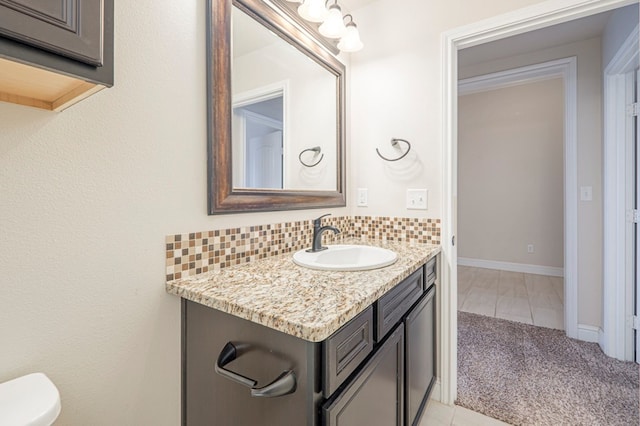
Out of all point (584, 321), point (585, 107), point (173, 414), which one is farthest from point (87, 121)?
point (584, 321)

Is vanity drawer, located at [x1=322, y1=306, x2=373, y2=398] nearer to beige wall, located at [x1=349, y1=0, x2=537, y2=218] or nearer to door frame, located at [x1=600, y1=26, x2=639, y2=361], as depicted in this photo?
beige wall, located at [x1=349, y1=0, x2=537, y2=218]

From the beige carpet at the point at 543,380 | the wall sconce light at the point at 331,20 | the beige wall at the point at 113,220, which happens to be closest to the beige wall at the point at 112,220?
the beige wall at the point at 113,220

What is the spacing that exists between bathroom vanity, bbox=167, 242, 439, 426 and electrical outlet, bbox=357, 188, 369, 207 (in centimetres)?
77

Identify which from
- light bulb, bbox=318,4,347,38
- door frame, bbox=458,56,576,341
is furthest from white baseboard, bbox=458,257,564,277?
light bulb, bbox=318,4,347,38

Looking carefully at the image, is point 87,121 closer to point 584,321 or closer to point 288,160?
point 288,160

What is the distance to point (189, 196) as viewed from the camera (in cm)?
102

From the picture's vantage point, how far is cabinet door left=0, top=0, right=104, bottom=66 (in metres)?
0.45

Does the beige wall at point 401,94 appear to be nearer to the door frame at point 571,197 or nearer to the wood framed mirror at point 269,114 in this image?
the wood framed mirror at point 269,114

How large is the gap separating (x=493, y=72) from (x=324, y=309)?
337 centimetres

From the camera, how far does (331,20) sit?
5.02 feet

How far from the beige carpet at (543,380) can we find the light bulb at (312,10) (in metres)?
2.20

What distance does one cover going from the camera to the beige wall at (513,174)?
3947 millimetres

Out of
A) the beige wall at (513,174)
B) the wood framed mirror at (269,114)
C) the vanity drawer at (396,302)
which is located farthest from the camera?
the beige wall at (513,174)

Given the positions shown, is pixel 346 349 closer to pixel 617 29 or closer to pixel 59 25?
pixel 59 25
